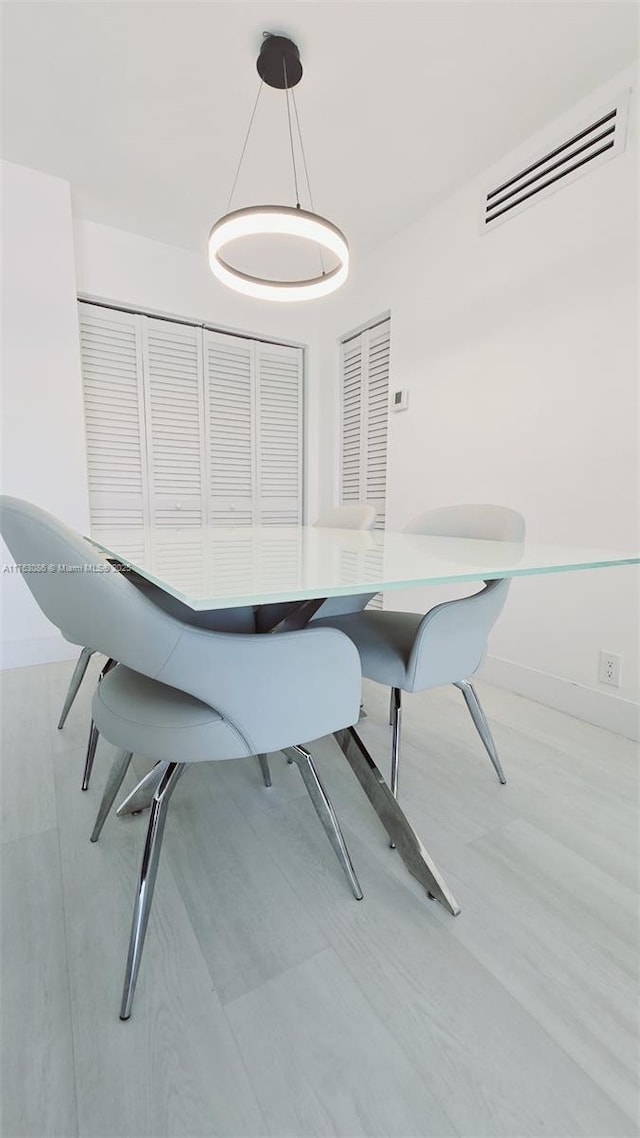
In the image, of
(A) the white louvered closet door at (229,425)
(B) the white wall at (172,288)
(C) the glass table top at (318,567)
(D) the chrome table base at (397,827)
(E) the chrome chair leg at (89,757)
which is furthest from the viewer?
(A) the white louvered closet door at (229,425)

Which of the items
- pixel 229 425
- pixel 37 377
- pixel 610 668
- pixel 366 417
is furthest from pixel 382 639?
pixel 229 425

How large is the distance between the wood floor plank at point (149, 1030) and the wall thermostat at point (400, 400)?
2501 mm

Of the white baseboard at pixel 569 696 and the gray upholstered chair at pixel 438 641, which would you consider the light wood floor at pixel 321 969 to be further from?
the white baseboard at pixel 569 696

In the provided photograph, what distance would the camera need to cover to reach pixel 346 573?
2.27ft

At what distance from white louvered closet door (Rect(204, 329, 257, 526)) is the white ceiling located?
925 mm

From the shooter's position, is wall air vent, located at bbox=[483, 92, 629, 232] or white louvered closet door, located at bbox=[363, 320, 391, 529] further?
white louvered closet door, located at bbox=[363, 320, 391, 529]

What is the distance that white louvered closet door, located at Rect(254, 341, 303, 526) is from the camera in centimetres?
334

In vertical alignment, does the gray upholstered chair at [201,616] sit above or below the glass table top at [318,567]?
below

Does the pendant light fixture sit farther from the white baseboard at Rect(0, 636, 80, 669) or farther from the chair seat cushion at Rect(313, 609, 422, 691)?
the white baseboard at Rect(0, 636, 80, 669)

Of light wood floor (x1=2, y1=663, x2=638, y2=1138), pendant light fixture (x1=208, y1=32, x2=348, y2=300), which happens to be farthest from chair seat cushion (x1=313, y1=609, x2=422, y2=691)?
pendant light fixture (x1=208, y1=32, x2=348, y2=300)

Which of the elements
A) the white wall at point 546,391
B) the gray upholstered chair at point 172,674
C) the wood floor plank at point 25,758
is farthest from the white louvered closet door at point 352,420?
the gray upholstered chair at point 172,674

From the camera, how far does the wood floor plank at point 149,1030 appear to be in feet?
2.07

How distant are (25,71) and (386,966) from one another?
9.99ft

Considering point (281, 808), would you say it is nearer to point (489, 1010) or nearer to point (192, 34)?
point (489, 1010)
